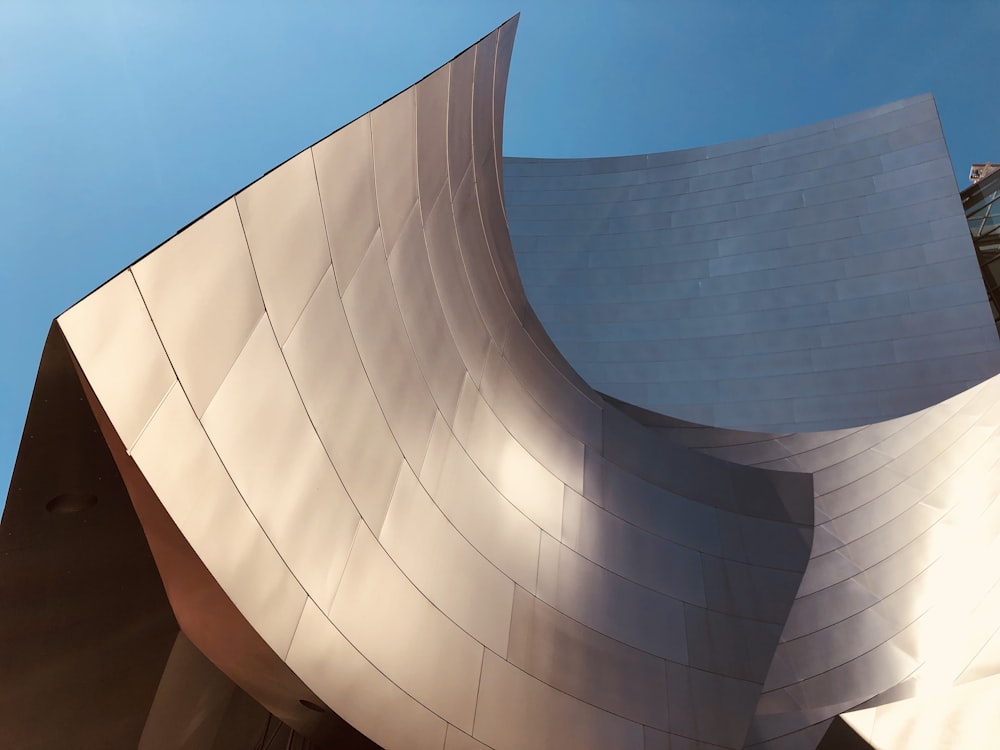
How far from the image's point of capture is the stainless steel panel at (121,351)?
284 cm

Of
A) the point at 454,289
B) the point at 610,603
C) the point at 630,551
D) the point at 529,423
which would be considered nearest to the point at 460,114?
the point at 454,289

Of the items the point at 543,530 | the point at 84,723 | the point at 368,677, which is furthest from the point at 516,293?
the point at 84,723

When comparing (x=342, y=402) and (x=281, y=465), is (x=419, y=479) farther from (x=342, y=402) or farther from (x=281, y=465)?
(x=281, y=465)

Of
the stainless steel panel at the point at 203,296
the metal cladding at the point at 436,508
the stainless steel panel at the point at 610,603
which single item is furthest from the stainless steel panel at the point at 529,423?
the stainless steel panel at the point at 203,296

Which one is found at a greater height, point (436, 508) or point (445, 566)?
point (436, 508)

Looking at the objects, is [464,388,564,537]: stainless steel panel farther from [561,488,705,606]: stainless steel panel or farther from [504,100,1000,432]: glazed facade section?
[504,100,1000,432]: glazed facade section

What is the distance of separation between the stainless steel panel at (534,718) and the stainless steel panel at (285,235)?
11.1 feet

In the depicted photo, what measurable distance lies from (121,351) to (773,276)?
17.3 m

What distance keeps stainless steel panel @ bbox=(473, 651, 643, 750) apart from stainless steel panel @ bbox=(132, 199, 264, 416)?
3522mm

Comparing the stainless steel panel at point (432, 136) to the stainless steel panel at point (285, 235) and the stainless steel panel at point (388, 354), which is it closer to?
the stainless steel panel at point (388, 354)

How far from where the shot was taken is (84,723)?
17.8 ft

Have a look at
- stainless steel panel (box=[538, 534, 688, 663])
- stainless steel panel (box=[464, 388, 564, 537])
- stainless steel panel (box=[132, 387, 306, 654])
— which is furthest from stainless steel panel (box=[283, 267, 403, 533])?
stainless steel panel (box=[538, 534, 688, 663])

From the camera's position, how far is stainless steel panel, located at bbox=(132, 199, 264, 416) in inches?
125

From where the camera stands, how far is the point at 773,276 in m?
18.0
